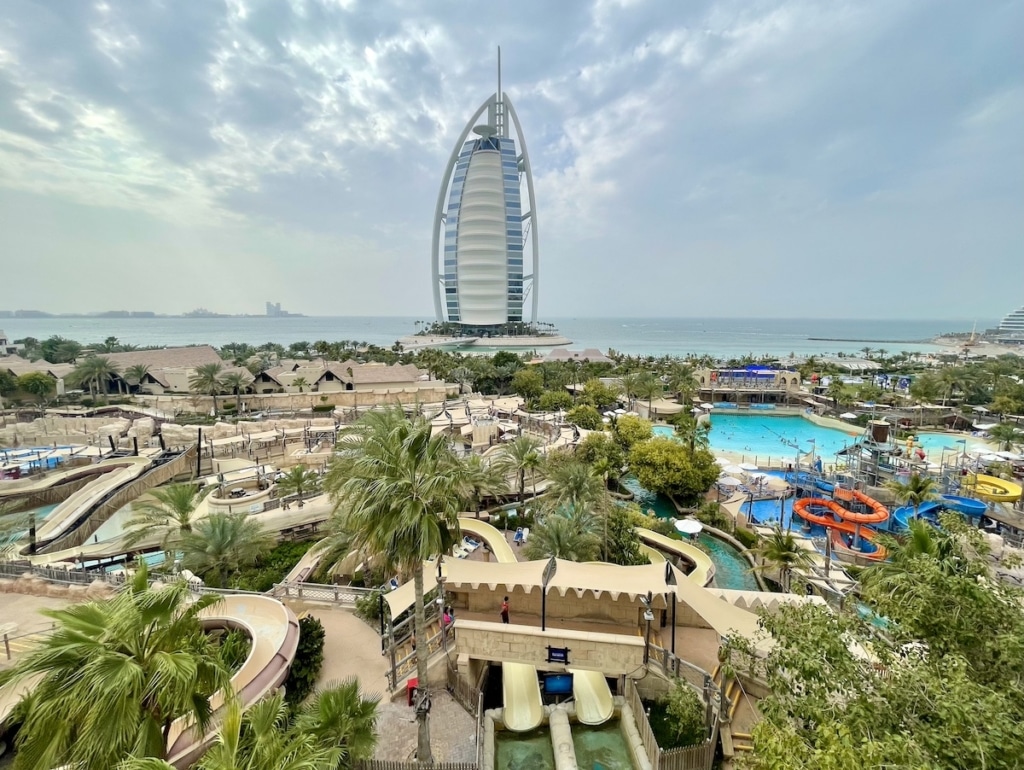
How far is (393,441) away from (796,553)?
13780mm

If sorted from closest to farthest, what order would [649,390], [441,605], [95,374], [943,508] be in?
[441,605]
[943,508]
[649,390]
[95,374]

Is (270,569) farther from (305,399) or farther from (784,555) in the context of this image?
(305,399)

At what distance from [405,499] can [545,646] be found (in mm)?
5617

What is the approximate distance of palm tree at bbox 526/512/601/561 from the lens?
49.5ft

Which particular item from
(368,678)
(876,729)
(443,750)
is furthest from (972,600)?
(368,678)

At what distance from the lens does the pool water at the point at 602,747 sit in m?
9.71

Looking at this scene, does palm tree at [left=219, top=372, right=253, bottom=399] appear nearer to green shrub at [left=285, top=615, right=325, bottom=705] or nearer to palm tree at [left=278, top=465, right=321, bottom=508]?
palm tree at [left=278, top=465, right=321, bottom=508]

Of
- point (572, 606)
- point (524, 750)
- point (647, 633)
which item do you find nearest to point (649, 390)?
point (572, 606)

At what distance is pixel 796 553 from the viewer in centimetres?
1520

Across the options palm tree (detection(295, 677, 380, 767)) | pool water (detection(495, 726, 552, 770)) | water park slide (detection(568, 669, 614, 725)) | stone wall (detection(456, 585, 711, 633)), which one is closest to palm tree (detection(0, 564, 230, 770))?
palm tree (detection(295, 677, 380, 767))

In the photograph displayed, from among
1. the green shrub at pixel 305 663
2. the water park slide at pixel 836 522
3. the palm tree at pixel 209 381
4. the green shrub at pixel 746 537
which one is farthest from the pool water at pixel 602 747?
the palm tree at pixel 209 381

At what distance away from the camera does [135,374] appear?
5725cm

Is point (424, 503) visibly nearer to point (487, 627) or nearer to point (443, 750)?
point (487, 627)

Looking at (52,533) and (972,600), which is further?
(52,533)
